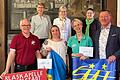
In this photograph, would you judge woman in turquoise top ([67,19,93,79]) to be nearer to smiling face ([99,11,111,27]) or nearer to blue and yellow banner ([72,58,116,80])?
blue and yellow banner ([72,58,116,80])

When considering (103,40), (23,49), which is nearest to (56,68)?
→ (23,49)

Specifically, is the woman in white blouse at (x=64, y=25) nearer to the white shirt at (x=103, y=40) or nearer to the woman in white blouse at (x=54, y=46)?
the woman in white blouse at (x=54, y=46)

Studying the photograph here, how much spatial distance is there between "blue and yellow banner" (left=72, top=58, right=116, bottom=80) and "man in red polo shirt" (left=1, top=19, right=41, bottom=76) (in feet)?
2.05

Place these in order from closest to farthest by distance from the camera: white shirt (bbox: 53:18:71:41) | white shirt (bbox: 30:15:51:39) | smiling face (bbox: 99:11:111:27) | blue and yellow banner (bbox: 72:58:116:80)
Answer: smiling face (bbox: 99:11:111:27)
blue and yellow banner (bbox: 72:58:116:80)
white shirt (bbox: 53:18:71:41)
white shirt (bbox: 30:15:51:39)

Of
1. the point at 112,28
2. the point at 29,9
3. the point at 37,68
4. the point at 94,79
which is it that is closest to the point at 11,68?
the point at 37,68

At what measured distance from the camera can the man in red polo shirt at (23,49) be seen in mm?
4496

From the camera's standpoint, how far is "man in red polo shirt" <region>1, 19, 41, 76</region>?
177 inches

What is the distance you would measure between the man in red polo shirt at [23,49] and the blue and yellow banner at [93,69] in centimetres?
63

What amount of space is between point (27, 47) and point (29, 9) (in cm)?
220

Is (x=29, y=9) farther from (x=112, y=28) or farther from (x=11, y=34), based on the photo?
(x=112, y=28)

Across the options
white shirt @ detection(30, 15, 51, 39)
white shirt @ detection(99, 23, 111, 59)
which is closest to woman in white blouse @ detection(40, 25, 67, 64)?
white shirt @ detection(99, 23, 111, 59)

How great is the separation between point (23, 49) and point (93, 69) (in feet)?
3.47

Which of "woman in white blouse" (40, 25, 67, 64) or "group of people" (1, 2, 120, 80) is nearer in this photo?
"group of people" (1, 2, 120, 80)

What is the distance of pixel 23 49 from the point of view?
14.8 ft
